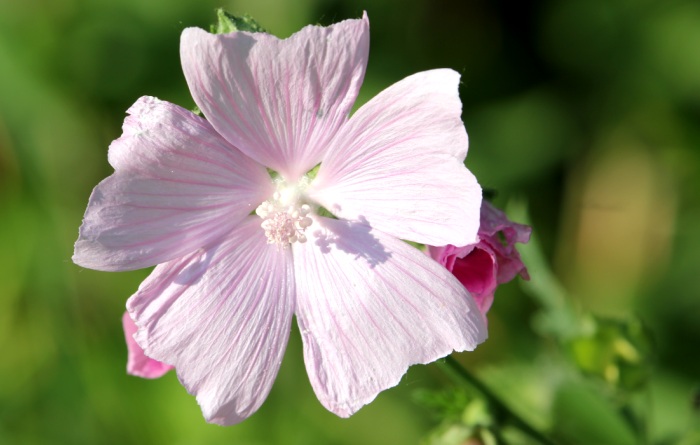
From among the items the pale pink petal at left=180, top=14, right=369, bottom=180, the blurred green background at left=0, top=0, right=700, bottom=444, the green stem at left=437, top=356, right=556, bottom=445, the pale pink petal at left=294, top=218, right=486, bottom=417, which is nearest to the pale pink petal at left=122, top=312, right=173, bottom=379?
the pale pink petal at left=294, top=218, right=486, bottom=417

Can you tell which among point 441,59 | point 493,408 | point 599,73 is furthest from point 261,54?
point 599,73

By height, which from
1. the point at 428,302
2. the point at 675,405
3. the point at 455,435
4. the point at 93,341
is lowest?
the point at 675,405

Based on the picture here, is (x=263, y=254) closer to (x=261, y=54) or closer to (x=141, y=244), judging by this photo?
(x=141, y=244)

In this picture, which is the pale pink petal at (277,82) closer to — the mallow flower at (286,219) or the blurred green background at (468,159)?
the mallow flower at (286,219)

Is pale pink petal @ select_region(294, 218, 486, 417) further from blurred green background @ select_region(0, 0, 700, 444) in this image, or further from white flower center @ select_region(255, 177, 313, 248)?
blurred green background @ select_region(0, 0, 700, 444)

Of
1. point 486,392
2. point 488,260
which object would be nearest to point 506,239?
point 488,260

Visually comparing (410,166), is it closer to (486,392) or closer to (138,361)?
(486,392)

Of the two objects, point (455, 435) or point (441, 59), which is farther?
point (441, 59)
